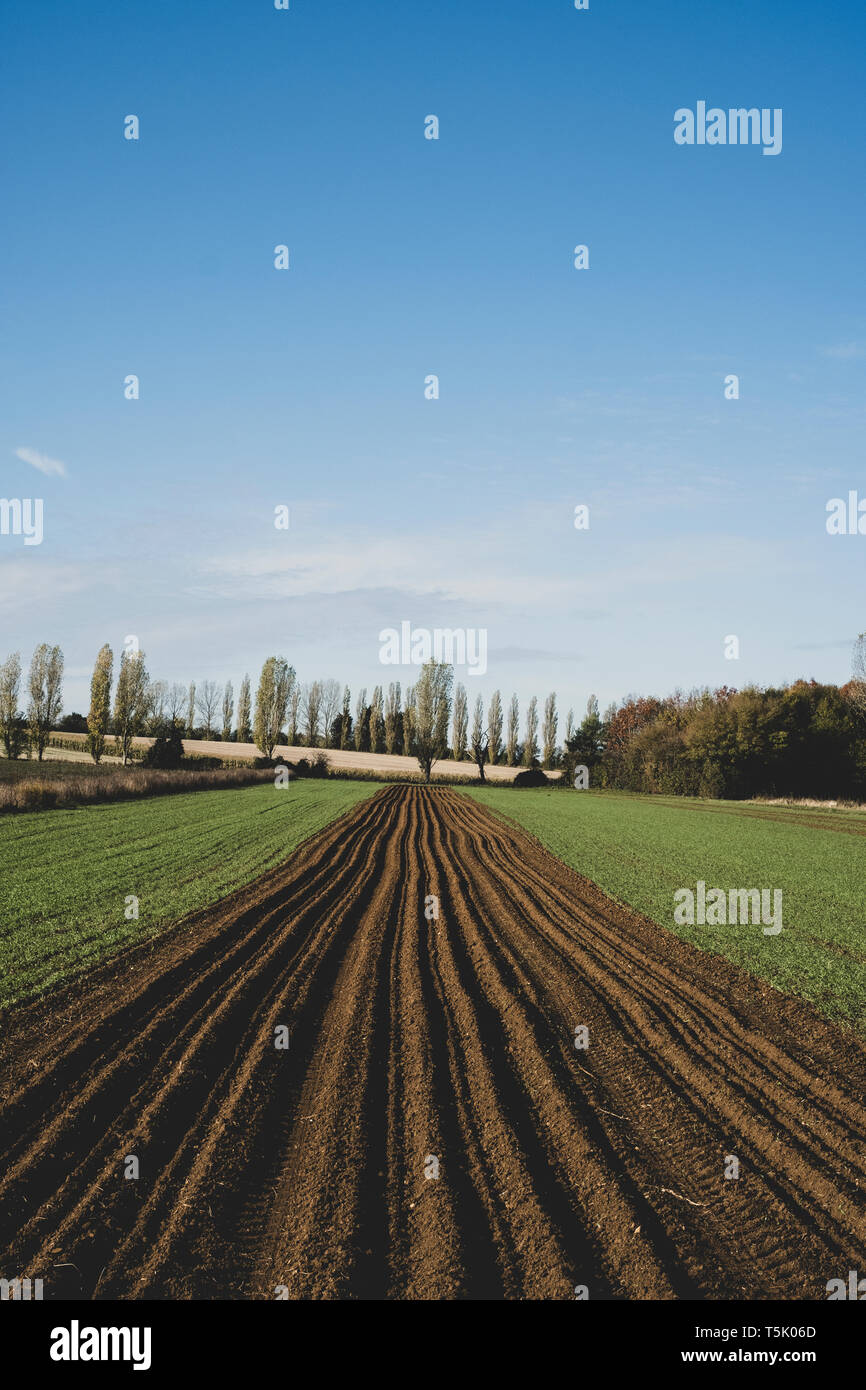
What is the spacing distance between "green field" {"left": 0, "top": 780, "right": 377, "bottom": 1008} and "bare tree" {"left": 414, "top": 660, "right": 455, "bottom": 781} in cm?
4439

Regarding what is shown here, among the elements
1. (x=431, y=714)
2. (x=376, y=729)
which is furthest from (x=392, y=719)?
(x=431, y=714)

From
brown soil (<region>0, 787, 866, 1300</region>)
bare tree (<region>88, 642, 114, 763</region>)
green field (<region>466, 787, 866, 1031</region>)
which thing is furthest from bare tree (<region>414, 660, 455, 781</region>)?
brown soil (<region>0, 787, 866, 1300</region>)

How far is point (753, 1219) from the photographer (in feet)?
17.9

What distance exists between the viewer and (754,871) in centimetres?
2055

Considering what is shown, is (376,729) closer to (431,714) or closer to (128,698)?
(431,714)

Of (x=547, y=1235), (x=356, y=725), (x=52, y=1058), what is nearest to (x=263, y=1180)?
(x=547, y=1235)

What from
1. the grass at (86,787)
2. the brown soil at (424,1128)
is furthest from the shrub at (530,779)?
the brown soil at (424,1128)

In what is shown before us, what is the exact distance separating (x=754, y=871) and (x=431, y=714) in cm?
6100

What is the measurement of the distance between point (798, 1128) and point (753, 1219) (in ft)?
5.27

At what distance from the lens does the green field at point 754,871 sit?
11.8 m

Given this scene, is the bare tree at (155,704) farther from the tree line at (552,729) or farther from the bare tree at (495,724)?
the bare tree at (495,724)

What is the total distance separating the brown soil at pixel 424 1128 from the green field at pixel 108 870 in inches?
35.9

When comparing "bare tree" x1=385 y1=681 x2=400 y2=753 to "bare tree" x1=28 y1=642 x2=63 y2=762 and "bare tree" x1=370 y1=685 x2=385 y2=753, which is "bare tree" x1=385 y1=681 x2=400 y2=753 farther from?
"bare tree" x1=28 y1=642 x2=63 y2=762
